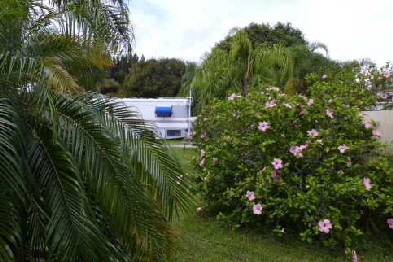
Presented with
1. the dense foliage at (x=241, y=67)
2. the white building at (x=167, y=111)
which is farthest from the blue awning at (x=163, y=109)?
the dense foliage at (x=241, y=67)

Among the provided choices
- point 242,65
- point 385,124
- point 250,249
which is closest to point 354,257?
point 250,249

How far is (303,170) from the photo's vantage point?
4.70 meters

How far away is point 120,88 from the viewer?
37219 mm

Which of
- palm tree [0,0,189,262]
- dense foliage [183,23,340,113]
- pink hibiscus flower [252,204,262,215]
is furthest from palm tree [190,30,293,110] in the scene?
palm tree [0,0,189,262]

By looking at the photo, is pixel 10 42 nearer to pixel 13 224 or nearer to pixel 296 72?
pixel 13 224

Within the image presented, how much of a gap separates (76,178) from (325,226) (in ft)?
8.70

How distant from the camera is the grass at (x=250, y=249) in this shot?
4.00 meters

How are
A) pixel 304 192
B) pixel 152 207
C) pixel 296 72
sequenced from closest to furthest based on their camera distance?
pixel 152 207, pixel 304 192, pixel 296 72

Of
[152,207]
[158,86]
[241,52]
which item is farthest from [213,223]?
[158,86]

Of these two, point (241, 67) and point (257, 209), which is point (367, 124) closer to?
point (257, 209)

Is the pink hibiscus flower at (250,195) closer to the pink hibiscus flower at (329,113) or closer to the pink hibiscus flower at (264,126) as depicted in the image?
the pink hibiscus flower at (264,126)

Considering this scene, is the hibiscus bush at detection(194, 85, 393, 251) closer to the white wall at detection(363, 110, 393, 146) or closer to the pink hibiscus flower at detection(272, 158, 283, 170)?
the pink hibiscus flower at detection(272, 158, 283, 170)

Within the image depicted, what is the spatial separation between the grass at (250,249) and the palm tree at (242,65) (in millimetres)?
7047

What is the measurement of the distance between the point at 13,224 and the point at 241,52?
10.8m
